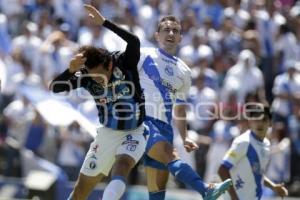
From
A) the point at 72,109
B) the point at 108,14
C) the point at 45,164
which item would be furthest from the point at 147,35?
the point at 45,164

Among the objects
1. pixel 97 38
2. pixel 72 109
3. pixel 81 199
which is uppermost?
pixel 97 38

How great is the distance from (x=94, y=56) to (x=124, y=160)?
1.12 meters

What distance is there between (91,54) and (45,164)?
736 centimetres

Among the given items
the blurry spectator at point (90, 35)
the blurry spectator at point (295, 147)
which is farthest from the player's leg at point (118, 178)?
the blurry spectator at point (90, 35)

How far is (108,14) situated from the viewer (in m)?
19.6

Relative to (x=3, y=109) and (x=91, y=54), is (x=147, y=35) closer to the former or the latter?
(x=3, y=109)

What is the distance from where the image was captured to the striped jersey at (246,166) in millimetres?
11648

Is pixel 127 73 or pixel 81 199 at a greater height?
pixel 127 73

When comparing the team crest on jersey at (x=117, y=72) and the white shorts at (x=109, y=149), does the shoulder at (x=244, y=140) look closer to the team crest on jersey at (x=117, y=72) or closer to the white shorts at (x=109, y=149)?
the white shorts at (x=109, y=149)

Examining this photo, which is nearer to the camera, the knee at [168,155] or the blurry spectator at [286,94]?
the knee at [168,155]

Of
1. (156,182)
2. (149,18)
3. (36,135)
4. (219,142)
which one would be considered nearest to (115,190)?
(156,182)

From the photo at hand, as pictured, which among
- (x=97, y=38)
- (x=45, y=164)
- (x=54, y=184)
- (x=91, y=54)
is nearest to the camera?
(x=91, y=54)

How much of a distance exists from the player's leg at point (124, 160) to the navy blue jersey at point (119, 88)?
125 millimetres

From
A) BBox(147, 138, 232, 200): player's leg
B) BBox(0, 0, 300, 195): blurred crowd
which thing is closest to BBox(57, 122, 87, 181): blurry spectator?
BBox(0, 0, 300, 195): blurred crowd
